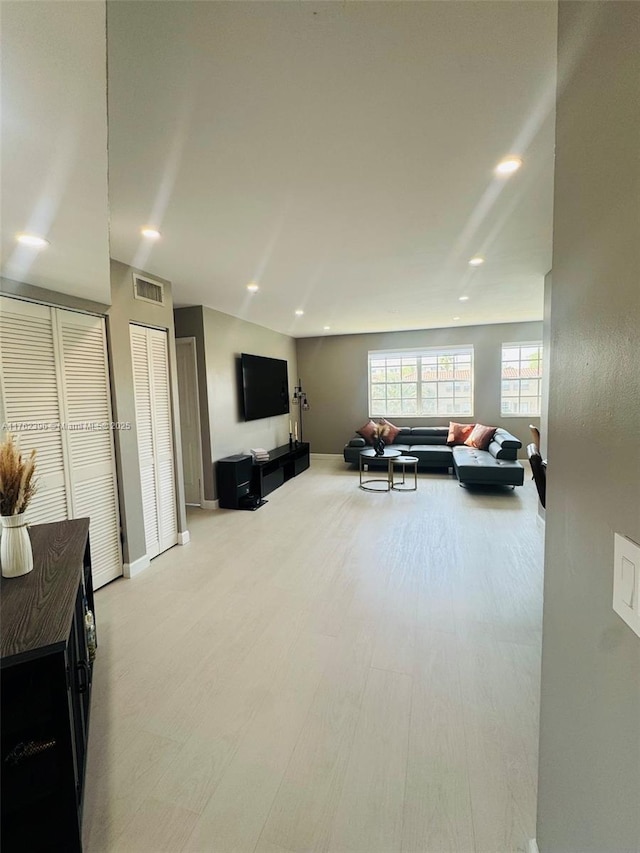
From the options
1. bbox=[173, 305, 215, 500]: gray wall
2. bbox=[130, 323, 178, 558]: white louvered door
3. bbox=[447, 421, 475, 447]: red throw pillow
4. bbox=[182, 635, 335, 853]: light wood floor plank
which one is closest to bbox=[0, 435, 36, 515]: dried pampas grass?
bbox=[182, 635, 335, 853]: light wood floor plank

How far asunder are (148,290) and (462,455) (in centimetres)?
469

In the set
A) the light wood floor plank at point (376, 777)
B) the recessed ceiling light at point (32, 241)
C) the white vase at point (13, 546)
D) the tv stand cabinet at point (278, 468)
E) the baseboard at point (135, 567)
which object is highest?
the recessed ceiling light at point (32, 241)

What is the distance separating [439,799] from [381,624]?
40.8 inches

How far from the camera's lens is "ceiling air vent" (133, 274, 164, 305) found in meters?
3.22

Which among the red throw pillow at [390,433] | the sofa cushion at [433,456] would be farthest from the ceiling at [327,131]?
the red throw pillow at [390,433]

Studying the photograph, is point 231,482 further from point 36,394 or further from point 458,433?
point 458,433

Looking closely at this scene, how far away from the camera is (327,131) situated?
1.60 m

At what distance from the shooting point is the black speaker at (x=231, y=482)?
15.8 feet

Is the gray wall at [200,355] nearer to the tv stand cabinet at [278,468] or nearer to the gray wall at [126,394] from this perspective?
the tv stand cabinet at [278,468]

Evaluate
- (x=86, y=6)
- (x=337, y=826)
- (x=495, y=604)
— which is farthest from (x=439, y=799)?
(x=86, y=6)

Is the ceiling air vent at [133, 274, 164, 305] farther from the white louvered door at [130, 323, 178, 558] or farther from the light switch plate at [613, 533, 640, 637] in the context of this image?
the light switch plate at [613, 533, 640, 637]

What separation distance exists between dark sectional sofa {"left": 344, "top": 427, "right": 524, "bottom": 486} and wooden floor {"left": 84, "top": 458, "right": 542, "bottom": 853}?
5.82 ft

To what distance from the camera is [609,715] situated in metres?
0.72

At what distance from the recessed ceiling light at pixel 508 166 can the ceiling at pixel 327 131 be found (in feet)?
0.17
